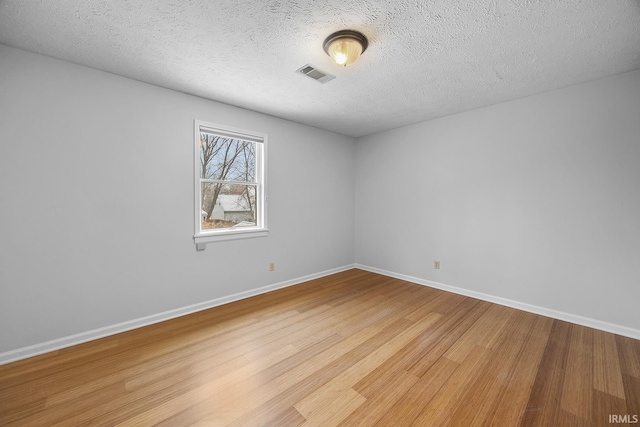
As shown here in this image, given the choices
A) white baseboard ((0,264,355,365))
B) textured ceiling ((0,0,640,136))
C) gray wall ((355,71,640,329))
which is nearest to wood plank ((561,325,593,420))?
gray wall ((355,71,640,329))

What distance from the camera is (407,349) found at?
2.21m

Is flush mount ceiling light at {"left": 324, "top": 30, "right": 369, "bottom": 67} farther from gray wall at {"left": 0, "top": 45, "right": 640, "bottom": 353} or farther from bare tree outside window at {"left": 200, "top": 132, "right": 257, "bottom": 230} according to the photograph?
bare tree outside window at {"left": 200, "top": 132, "right": 257, "bottom": 230}

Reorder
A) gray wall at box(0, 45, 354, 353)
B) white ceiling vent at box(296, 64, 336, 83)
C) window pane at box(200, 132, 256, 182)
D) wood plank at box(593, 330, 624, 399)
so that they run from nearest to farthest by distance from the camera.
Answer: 1. wood plank at box(593, 330, 624, 399)
2. gray wall at box(0, 45, 354, 353)
3. white ceiling vent at box(296, 64, 336, 83)
4. window pane at box(200, 132, 256, 182)

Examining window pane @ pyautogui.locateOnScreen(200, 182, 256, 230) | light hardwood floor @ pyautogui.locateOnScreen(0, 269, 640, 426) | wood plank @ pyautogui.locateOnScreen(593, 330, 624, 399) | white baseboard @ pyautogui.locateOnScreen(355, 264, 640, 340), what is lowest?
light hardwood floor @ pyautogui.locateOnScreen(0, 269, 640, 426)

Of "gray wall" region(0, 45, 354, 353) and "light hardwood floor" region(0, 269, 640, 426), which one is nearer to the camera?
"light hardwood floor" region(0, 269, 640, 426)

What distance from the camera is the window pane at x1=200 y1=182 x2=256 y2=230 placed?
321 centimetres

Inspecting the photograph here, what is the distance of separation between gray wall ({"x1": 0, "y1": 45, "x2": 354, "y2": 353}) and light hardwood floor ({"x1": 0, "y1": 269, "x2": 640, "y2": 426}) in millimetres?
374

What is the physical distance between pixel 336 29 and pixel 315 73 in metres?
0.64

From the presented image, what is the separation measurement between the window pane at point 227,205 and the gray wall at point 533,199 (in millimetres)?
2424

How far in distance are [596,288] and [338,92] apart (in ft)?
11.4

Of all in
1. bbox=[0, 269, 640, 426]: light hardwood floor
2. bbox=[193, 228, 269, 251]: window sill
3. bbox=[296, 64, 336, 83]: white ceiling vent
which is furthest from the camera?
bbox=[193, 228, 269, 251]: window sill

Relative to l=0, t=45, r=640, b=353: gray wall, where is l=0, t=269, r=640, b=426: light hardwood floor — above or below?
below

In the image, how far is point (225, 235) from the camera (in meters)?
3.21

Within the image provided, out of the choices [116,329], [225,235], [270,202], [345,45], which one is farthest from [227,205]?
[345,45]
